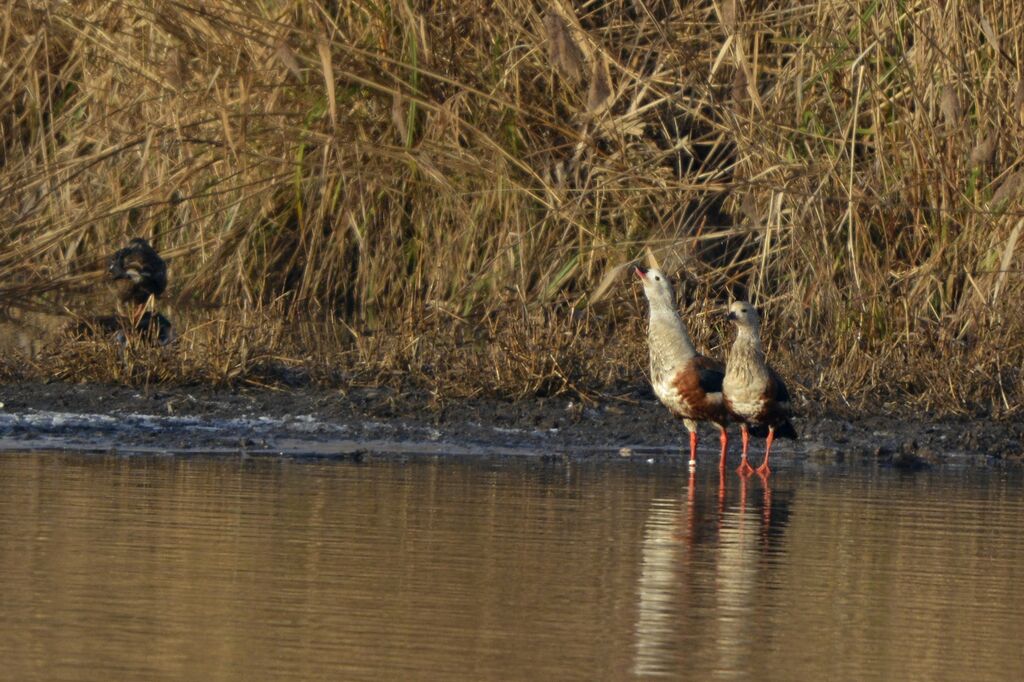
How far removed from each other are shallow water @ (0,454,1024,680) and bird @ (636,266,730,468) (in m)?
0.70

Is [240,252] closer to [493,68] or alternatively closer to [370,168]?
[370,168]

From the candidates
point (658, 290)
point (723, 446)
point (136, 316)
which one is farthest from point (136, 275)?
point (723, 446)

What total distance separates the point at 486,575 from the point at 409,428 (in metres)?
3.88

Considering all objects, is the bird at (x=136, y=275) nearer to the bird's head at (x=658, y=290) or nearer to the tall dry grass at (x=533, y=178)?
the tall dry grass at (x=533, y=178)

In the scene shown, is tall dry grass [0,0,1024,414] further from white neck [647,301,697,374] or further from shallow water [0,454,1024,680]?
shallow water [0,454,1024,680]

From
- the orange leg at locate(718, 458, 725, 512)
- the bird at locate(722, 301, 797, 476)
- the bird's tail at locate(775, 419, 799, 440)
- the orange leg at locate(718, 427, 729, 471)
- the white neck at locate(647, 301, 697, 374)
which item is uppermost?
the white neck at locate(647, 301, 697, 374)

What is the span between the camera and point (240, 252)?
12281 millimetres

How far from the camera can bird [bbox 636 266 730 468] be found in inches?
340

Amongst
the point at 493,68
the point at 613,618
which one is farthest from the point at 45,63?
the point at 613,618

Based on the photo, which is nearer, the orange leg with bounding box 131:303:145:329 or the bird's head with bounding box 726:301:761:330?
the bird's head with bounding box 726:301:761:330

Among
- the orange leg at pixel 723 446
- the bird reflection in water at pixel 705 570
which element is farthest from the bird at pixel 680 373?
the bird reflection in water at pixel 705 570

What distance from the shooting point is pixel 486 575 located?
209 inches

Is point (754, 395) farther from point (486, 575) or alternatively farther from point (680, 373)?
point (486, 575)

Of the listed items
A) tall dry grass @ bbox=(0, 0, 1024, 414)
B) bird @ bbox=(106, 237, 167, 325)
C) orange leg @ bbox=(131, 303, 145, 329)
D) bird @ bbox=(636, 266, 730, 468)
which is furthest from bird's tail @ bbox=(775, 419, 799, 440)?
bird @ bbox=(106, 237, 167, 325)
